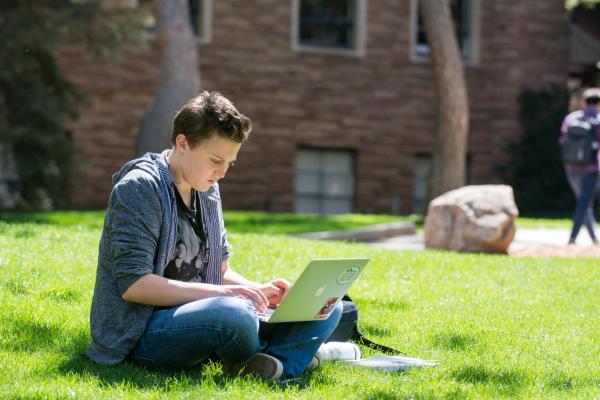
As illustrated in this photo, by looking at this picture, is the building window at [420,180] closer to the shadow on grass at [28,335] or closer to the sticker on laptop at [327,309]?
the shadow on grass at [28,335]

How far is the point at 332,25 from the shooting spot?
23141 mm

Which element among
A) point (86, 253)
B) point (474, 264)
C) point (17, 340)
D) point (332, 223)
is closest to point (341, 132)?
point (332, 223)

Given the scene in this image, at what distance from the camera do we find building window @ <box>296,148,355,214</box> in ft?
74.8

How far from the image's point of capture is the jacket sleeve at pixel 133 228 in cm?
469

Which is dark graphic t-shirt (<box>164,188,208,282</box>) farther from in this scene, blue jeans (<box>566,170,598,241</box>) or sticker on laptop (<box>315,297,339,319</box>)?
blue jeans (<box>566,170,598,241</box>)

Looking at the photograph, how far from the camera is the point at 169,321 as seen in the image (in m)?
4.82

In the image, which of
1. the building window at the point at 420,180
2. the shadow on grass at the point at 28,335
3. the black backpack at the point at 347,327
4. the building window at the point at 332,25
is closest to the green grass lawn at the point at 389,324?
the shadow on grass at the point at 28,335

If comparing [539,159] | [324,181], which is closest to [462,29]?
[539,159]

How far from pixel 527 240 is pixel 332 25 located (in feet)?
31.4

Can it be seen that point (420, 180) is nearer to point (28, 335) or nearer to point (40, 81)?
point (40, 81)

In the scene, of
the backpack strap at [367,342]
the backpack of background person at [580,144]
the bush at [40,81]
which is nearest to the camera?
the backpack strap at [367,342]

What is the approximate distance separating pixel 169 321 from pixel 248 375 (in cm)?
47

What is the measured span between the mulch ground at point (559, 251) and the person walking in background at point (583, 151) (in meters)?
0.47

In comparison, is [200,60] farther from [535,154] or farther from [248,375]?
[248,375]
